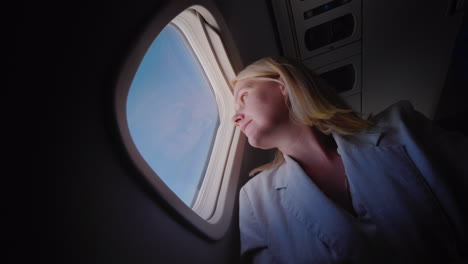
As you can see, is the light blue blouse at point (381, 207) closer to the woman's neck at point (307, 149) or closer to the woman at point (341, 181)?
the woman at point (341, 181)

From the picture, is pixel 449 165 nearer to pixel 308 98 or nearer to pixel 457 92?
pixel 308 98

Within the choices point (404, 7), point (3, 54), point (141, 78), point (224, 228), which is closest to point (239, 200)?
point (224, 228)

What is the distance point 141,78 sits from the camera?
3.25 feet

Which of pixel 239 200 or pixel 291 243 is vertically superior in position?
pixel 239 200

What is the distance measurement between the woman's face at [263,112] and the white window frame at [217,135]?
23 cm

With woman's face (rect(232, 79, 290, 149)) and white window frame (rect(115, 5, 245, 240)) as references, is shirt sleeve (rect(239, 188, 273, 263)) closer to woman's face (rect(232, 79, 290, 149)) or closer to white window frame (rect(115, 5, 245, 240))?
white window frame (rect(115, 5, 245, 240))

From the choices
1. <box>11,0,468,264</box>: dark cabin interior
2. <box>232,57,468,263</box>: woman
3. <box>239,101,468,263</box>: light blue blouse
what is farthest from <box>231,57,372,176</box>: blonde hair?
<box>11,0,468,264</box>: dark cabin interior

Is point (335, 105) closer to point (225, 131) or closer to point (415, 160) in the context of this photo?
point (415, 160)

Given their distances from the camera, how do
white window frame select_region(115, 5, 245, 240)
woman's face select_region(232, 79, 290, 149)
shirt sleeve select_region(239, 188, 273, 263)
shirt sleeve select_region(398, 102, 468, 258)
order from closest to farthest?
1. white window frame select_region(115, 5, 245, 240)
2. shirt sleeve select_region(398, 102, 468, 258)
3. shirt sleeve select_region(239, 188, 273, 263)
4. woman's face select_region(232, 79, 290, 149)

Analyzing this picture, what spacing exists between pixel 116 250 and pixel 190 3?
0.99 m

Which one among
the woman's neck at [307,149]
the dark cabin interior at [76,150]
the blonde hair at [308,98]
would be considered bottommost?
the woman's neck at [307,149]

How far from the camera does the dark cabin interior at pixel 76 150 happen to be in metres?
0.48

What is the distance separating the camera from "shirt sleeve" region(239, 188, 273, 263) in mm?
1171

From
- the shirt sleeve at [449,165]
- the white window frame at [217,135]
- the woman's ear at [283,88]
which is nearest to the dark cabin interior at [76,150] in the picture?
the white window frame at [217,135]
